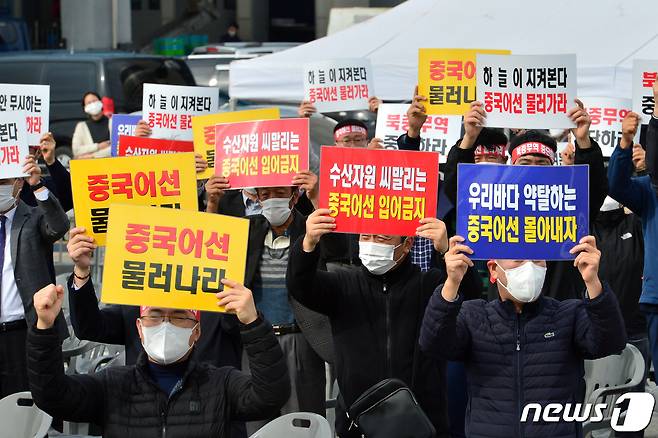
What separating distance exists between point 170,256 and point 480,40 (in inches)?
274

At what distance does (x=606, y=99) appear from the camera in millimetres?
10391

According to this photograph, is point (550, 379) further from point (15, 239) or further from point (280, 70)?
point (280, 70)

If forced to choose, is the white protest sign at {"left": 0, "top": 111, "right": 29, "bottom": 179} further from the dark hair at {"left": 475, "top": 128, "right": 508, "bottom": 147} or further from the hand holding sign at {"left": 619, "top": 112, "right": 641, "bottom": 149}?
the hand holding sign at {"left": 619, "top": 112, "right": 641, "bottom": 149}

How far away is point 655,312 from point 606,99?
2737mm

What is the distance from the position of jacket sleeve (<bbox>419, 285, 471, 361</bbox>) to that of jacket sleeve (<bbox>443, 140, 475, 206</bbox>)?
6.68 feet

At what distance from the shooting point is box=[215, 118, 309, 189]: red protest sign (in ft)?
26.5

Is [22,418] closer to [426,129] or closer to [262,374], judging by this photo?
[262,374]

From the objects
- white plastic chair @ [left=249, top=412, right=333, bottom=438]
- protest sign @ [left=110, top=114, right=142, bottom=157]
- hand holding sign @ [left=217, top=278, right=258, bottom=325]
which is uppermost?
protest sign @ [left=110, top=114, right=142, bottom=157]

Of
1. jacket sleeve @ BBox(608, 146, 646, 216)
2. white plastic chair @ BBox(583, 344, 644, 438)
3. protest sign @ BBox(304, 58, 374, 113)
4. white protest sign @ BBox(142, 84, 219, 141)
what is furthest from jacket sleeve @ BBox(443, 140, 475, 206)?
protest sign @ BBox(304, 58, 374, 113)

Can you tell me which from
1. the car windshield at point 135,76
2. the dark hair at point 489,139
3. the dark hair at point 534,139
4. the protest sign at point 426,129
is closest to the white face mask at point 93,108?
the car windshield at point 135,76

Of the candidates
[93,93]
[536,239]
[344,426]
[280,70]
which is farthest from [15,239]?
[93,93]

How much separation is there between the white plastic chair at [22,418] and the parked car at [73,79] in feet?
47.1

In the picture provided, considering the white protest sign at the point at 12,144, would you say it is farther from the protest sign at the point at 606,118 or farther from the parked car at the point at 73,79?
the parked car at the point at 73,79

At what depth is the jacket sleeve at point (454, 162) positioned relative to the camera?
7.80m
